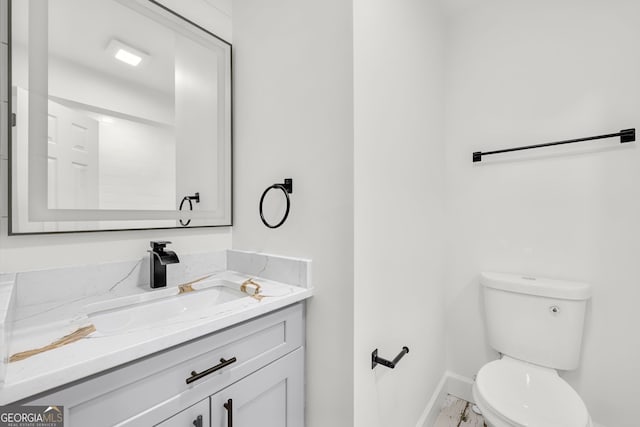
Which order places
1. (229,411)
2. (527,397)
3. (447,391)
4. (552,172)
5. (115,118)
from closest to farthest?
(229,411) < (115,118) < (527,397) < (552,172) < (447,391)

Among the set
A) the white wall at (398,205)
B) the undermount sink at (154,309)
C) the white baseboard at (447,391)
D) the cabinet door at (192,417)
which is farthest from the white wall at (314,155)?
the white baseboard at (447,391)

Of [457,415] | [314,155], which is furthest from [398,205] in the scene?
[457,415]

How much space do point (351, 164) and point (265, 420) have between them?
92cm

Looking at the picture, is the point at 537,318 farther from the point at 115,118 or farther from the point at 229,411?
the point at 115,118

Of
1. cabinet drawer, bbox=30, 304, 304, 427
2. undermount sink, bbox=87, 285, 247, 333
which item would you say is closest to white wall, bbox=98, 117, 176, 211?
undermount sink, bbox=87, 285, 247, 333

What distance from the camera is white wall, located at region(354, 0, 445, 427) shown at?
3.39ft

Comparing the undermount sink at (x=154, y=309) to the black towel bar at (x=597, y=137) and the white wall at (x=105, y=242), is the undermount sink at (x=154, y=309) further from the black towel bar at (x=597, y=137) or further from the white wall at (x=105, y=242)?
the black towel bar at (x=597, y=137)

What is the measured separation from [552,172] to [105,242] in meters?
2.14

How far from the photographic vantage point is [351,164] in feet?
3.23

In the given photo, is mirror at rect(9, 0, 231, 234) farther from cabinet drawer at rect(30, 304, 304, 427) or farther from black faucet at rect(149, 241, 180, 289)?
cabinet drawer at rect(30, 304, 304, 427)

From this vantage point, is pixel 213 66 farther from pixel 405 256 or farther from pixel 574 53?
pixel 574 53

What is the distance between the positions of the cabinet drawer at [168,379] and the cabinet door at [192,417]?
0.01 metres

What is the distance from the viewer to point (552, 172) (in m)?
1.51

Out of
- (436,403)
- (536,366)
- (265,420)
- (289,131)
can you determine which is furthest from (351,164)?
(436,403)
